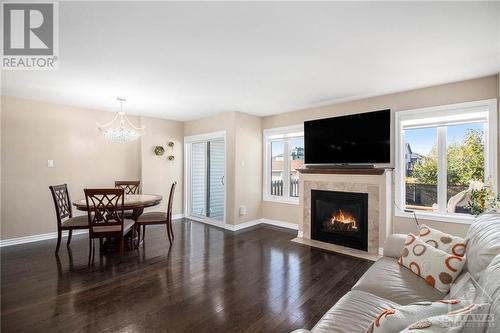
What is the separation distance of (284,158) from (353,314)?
12.7 ft

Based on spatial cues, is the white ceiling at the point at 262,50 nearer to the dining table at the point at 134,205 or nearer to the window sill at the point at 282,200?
the dining table at the point at 134,205

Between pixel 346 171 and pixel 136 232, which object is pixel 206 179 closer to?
pixel 136 232

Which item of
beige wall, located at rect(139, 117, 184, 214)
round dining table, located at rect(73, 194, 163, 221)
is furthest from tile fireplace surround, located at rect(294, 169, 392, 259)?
beige wall, located at rect(139, 117, 184, 214)

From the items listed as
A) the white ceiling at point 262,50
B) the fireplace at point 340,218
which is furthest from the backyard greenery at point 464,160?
the fireplace at point 340,218

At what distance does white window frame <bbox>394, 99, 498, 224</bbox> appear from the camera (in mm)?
2867

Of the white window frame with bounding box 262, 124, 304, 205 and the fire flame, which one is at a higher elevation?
the white window frame with bounding box 262, 124, 304, 205

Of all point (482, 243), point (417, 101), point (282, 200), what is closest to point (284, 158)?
point (282, 200)

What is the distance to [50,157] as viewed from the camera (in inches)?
163

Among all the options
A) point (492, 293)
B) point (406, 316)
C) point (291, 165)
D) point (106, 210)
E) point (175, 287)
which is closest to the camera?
point (492, 293)

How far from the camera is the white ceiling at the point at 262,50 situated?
1748mm

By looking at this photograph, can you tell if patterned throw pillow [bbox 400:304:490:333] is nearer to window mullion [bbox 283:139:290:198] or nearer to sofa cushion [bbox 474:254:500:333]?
Result: sofa cushion [bbox 474:254:500:333]

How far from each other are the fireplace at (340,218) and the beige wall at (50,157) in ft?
12.0

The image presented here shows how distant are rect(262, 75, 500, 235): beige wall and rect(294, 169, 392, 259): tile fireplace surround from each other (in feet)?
1.04

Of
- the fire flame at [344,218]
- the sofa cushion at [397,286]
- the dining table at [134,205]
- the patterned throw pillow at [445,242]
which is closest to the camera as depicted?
the sofa cushion at [397,286]
